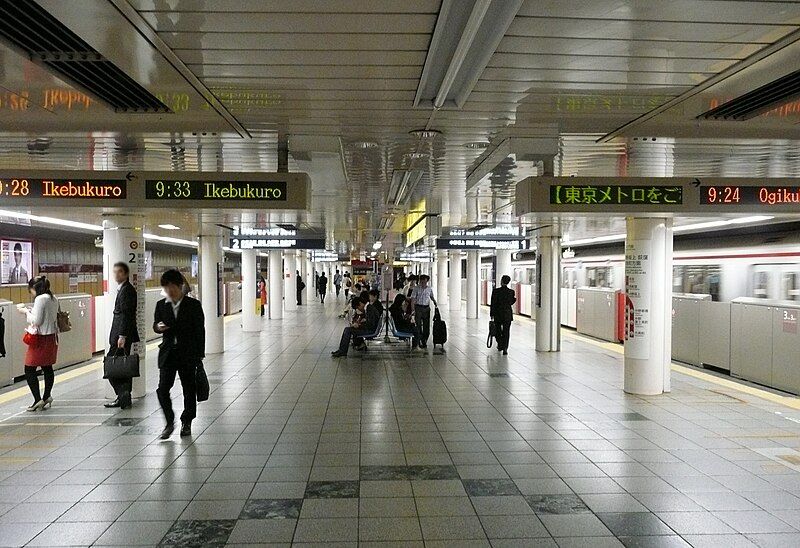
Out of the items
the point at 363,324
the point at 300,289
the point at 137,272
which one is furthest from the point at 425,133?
the point at 300,289

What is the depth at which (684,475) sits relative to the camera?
199 inches

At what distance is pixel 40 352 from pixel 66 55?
496cm

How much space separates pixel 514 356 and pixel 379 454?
7.28m

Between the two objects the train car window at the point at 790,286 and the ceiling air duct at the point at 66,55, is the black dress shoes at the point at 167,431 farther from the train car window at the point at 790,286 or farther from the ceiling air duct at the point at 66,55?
the train car window at the point at 790,286

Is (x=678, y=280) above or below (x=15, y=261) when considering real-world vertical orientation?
below

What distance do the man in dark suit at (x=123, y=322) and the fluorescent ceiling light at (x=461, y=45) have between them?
4.62 meters

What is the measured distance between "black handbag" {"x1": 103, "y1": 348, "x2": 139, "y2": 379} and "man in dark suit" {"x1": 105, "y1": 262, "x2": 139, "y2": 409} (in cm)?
11

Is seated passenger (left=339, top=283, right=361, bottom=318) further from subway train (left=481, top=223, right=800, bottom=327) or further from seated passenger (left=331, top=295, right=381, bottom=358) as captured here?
subway train (left=481, top=223, right=800, bottom=327)

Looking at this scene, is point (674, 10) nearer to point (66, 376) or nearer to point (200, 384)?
point (200, 384)

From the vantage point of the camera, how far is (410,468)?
17.1 feet

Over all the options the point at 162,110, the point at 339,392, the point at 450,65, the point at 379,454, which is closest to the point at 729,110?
the point at 450,65

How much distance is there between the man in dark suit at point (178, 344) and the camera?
6.10 m

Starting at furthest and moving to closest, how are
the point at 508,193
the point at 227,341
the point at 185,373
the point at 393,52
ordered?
the point at 227,341 < the point at 508,193 < the point at 185,373 < the point at 393,52

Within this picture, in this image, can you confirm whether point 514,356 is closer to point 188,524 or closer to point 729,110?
point 729,110
